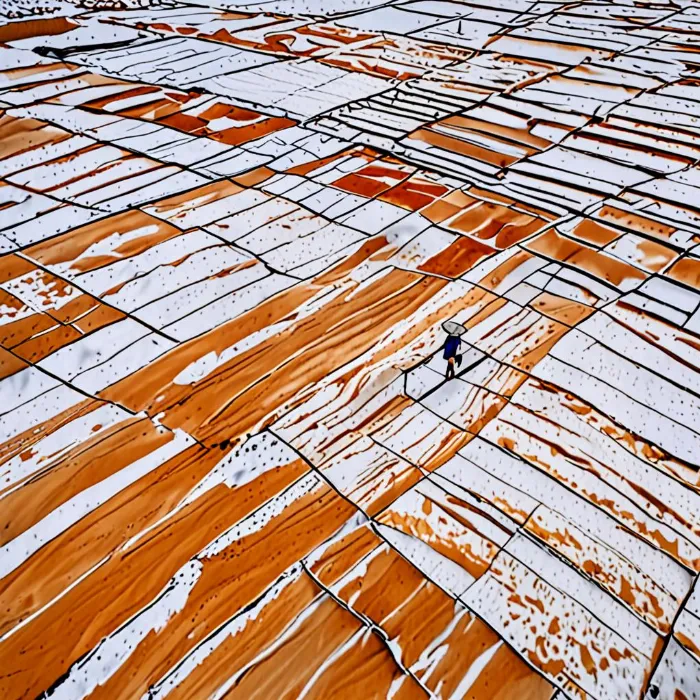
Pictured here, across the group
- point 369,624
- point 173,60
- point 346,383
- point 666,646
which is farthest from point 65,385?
point 173,60

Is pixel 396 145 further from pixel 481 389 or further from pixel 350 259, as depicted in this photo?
pixel 481 389

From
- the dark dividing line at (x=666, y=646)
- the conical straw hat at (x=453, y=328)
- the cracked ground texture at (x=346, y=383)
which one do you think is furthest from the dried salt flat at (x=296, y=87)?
the dark dividing line at (x=666, y=646)

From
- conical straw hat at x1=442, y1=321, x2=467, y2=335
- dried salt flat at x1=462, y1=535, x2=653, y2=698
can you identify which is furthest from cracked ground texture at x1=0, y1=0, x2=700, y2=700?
conical straw hat at x1=442, y1=321, x2=467, y2=335

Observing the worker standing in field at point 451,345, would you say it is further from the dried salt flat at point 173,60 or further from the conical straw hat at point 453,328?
the dried salt flat at point 173,60

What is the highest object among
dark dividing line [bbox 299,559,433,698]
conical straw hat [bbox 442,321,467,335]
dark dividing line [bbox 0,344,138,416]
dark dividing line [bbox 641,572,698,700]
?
conical straw hat [bbox 442,321,467,335]

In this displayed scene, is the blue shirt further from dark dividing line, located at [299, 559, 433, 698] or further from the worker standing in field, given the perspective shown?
dark dividing line, located at [299, 559, 433, 698]

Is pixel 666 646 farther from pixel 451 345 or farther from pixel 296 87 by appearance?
pixel 296 87
